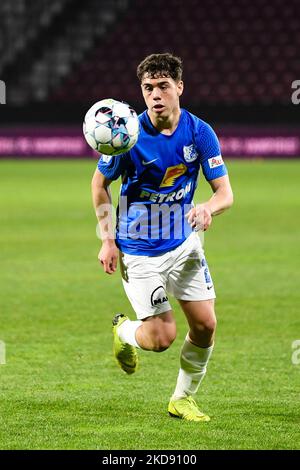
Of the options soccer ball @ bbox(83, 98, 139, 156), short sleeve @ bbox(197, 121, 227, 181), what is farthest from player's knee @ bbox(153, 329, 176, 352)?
soccer ball @ bbox(83, 98, 139, 156)

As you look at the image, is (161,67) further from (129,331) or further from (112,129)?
(129,331)

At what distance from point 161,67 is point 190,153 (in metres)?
0.52

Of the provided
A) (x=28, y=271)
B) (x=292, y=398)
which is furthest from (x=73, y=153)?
(x=292, y=398)

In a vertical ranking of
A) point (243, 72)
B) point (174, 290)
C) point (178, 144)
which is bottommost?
point (174, 290)

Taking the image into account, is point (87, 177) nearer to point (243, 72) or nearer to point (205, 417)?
point (243, 72)

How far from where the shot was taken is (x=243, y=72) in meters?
32.1

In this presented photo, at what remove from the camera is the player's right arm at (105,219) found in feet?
19.6

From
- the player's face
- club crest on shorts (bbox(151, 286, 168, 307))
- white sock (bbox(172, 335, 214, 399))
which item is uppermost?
the player's face

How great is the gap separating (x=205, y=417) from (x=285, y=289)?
517 centimetres

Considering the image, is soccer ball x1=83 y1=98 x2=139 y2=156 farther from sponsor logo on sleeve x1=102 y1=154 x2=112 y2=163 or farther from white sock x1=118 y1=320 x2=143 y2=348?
white sock x1=118 y1=320 x2=143 y2=348

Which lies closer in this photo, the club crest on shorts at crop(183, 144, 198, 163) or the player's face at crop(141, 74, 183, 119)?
the player's face at crop(141, 74, 183, 119)

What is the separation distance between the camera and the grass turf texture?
18.6ft

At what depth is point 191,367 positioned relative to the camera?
242 inches

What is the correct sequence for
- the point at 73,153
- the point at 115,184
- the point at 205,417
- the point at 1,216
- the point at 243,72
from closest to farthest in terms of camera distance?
the point at 205,417 → the point at 1,216 → the point at 115,184 → the point at 73,153 → the point at 243,72
